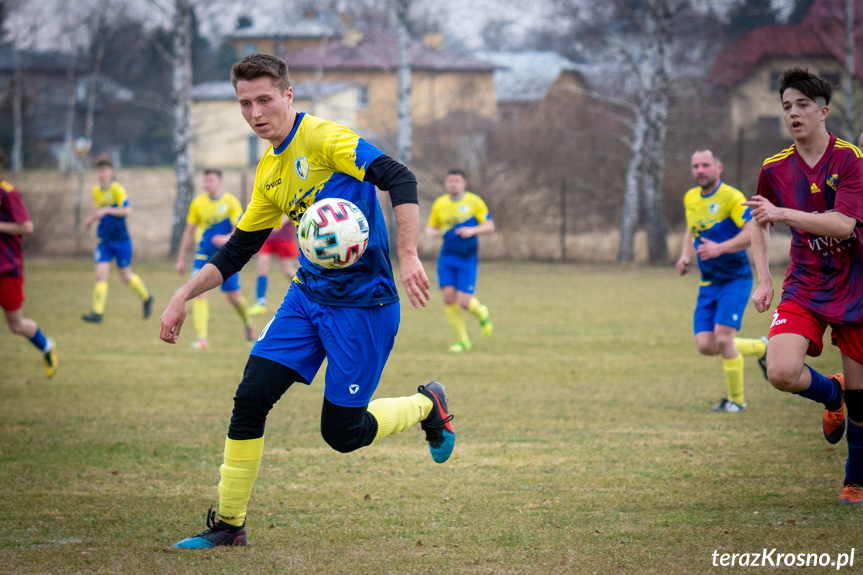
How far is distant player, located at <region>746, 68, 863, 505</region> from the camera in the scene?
4242 mm

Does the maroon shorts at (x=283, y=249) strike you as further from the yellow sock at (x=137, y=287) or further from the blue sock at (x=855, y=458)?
the blue sock at (x=855, y=458)

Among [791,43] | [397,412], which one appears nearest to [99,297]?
[397,412]

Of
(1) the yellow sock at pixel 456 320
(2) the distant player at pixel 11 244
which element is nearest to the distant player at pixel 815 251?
(1) the yellow sock at pixel 456 320

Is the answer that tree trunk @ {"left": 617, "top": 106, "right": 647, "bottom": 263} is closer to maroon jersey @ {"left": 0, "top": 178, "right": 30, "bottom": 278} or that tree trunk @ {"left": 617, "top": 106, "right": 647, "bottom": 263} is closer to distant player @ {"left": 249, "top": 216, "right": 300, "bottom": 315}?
distant player @ {"left": 249, "top": 216, "right": 300, "bottom": 315}

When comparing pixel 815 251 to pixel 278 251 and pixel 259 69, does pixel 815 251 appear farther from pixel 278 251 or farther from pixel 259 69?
pixel 278 251

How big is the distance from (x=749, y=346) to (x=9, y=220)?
7.23 meters

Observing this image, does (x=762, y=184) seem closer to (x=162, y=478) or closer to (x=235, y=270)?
(x=235, y=270)

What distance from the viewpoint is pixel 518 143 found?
87.0 ft

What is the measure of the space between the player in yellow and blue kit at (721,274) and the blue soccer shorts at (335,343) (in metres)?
4.04

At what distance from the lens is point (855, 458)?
14.9 feet

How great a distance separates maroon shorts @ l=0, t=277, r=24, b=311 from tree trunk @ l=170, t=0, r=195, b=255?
15321 millimetres

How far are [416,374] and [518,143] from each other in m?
18.5

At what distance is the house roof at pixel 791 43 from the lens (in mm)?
24250

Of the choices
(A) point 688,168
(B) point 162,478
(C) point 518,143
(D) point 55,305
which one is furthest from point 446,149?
(B) point 162,478
